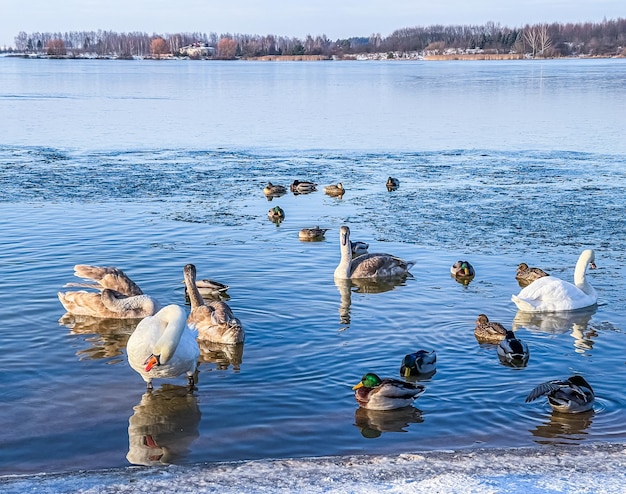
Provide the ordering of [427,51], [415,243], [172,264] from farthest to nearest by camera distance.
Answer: [427,51], [415,243], [172,264]

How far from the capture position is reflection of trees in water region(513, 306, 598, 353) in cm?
1140

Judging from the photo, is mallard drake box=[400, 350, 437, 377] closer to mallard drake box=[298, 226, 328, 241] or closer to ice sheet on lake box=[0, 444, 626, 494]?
ice sheet on lake box=[0, 444, 626, 494]

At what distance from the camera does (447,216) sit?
→ 17.7 metres

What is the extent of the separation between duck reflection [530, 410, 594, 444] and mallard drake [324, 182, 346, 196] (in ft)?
40.1

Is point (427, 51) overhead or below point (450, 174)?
overhead

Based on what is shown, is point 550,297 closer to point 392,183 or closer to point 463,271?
point 463,271

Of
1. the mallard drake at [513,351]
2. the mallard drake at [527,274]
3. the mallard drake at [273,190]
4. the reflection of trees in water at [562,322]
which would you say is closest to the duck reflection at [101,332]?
the mallard drake at [513,351]

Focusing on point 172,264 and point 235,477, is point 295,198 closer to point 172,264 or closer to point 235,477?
point 172,264

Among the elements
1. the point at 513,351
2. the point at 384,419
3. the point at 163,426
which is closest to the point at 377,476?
the point at 384,419

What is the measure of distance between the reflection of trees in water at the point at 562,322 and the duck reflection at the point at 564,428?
2.63 m

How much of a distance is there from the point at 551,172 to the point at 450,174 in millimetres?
2621

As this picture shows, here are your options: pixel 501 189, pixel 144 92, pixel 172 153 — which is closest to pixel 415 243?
pixel 501 189

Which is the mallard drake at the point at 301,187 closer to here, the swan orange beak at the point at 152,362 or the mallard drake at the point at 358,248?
the mallard drake at the point at 358,248

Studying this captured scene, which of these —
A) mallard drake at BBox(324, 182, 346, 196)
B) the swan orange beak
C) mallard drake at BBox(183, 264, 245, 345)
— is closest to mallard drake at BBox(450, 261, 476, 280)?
mallard drake at BBox(183, 264, 245, 345)
